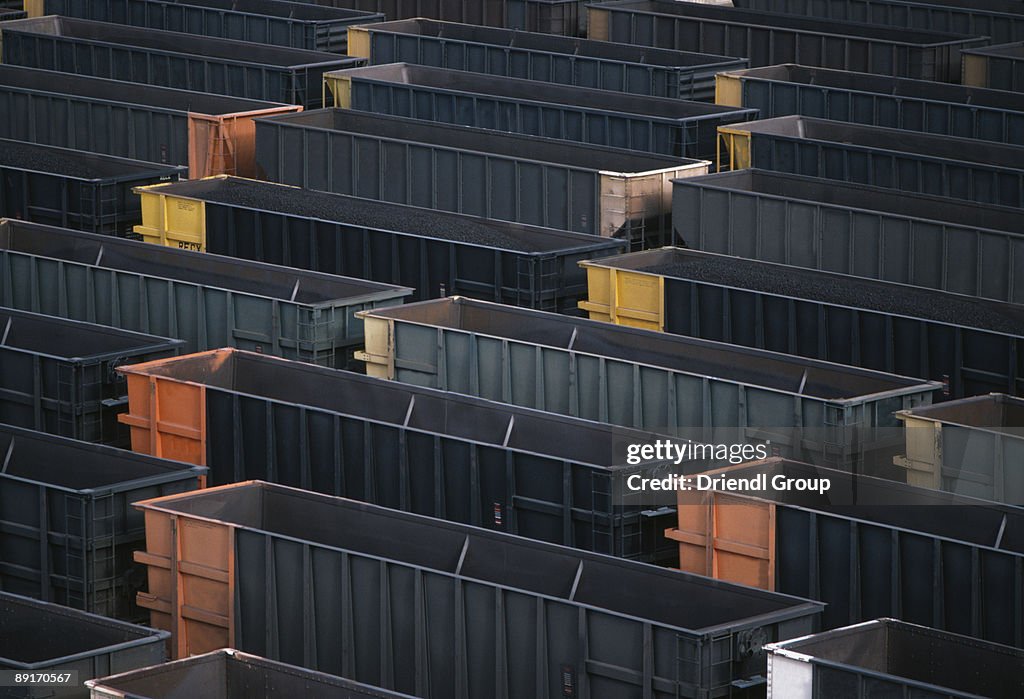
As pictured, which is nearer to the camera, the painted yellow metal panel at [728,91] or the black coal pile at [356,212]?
the black coal pile at [356,212]

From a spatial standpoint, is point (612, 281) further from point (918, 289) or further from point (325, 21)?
point (325, 21)

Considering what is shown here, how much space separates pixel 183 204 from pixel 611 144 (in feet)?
25.3

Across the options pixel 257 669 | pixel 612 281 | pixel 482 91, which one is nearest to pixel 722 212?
pixel 612 281

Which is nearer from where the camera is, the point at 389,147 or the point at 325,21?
the point at 389,147

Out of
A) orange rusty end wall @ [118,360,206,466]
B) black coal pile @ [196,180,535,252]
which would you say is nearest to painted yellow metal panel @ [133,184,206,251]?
black coal pile @ [196,180,535,252]

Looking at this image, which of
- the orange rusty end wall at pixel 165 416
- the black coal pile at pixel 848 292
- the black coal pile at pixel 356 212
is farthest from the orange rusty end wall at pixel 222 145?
the orange rusty end wall at pixel 165 416

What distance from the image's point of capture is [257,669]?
48.5ft

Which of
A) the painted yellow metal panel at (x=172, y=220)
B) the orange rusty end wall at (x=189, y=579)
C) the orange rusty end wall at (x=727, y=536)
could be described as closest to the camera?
the orange rusty end wall at (x=189, y=579)

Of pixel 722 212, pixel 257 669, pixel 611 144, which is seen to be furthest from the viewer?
pixel 611 144

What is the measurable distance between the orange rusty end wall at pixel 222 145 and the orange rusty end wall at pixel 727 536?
16555mm

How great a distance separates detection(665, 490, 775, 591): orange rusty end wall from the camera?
17.7m

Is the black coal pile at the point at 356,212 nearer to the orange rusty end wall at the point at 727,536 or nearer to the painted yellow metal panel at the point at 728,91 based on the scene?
the orange rusty end wall at the point at 727,536

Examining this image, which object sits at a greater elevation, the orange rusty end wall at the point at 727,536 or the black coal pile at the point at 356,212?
the black coal pile at the point at 356,212

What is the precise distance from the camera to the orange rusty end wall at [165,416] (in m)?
21.0
